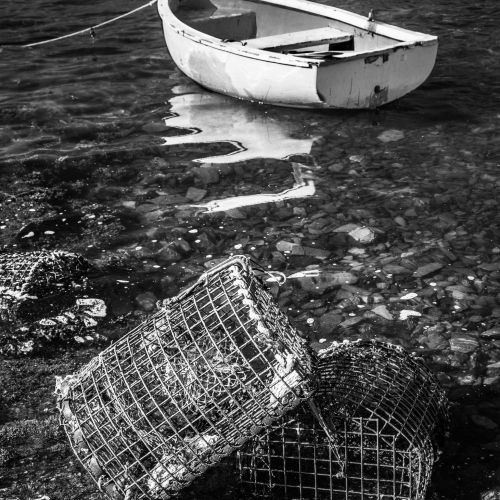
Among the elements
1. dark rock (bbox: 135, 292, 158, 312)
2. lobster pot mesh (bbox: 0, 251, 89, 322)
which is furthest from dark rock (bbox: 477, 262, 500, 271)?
lobster pot mesh (bbox: 0, 251, 89, 322)

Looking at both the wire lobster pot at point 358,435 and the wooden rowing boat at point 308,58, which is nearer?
the wire lobster pot at point 358,435

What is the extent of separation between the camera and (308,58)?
9.09 m

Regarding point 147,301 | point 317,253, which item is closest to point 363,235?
point 317,253

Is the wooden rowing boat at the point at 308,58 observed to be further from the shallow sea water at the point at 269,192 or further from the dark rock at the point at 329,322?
the dark rock at the point at 329,322

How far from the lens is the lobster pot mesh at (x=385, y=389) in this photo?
363 cm

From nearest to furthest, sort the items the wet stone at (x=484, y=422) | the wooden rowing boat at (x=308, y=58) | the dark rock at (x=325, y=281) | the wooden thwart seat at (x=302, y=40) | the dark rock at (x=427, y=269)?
the wet stone at (x=484, y=422)
the dark rock at (x=325, y=281)
the dark rock at (x=427, y=269)
the wooden rowing boat at (x=308, y=58)
the wooden thwart seat at (x=302, y=40)

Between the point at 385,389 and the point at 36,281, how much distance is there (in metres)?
3.09

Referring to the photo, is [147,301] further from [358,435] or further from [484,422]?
[484,422]

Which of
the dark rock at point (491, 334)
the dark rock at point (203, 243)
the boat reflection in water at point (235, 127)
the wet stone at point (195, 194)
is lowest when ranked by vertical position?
the boat reflection in water at point (235, 127)

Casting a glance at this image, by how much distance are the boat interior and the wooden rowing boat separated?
2cm

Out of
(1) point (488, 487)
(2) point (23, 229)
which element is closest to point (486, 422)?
(1) point (488, 487)

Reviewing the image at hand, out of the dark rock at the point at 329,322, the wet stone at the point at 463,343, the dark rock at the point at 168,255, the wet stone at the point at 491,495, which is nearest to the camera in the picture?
the wet stone at the point at 491,495

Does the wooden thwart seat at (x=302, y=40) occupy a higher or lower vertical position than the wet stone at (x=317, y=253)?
higher

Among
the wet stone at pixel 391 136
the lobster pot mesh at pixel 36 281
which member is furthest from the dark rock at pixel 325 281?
the wet stone at pixel 391 136
